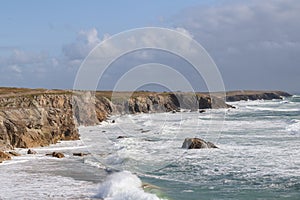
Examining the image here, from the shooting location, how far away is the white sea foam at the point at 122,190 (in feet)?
57.7

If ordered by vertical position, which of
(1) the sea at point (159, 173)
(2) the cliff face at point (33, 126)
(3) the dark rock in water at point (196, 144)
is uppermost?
(2) the cliff face at point (33, 126)

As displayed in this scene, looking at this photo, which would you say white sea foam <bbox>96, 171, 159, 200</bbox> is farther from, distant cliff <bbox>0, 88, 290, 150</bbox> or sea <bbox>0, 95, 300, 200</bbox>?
distant cliff <bbox>0, 88, 290, 150</bbox>

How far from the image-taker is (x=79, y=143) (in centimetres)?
4028

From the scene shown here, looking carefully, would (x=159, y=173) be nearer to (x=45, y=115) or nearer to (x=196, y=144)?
(x=196, y=144)

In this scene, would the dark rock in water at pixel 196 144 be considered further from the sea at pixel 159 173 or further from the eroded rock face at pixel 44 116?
the eroded rock face at pixel 44 116

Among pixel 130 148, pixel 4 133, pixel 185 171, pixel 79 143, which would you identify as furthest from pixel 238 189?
pixel 79 143

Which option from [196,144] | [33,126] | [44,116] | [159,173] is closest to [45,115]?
[44,116]

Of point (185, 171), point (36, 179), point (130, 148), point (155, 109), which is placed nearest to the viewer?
point (36, 179)

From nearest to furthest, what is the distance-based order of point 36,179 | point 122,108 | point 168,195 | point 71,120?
point 168,195 → point 36,179 → point 71,120 → point 122,108

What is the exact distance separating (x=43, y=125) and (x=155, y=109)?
233 feet

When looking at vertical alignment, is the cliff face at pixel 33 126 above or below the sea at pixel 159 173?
above

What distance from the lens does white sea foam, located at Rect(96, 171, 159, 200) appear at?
57.7ft

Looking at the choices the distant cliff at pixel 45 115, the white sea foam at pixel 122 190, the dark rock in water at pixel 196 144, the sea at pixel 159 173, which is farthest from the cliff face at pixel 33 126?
the white sea foam at pixel 122 190

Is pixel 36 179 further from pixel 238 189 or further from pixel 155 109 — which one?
pixel 155 109
